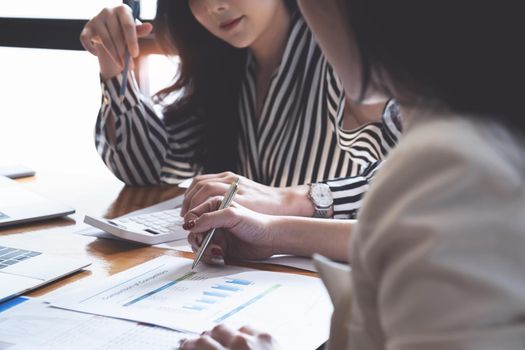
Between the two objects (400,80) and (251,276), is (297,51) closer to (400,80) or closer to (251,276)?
(251,276)

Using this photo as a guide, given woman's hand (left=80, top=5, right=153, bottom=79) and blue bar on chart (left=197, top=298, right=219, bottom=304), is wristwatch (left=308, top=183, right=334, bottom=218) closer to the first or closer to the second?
blue bar on chart (left=197, top=298, right=219, bottom=304)

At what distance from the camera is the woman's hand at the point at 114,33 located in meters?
1.64

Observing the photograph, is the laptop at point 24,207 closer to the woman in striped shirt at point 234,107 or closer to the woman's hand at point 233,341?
the woman in striped shirt at point 234,107

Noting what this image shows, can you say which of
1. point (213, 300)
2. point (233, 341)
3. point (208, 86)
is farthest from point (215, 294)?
point (208, 86)

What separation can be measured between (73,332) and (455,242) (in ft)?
1.83

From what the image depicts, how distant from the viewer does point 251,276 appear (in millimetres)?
1053

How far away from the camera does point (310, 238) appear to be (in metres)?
1.13

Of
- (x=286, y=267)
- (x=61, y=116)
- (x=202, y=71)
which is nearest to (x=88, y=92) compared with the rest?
(x=61, y=116)

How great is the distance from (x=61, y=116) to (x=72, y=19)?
101cm

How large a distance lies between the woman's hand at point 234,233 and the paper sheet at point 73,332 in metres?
0.25

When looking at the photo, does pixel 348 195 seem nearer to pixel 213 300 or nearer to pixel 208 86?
pixel 213 300

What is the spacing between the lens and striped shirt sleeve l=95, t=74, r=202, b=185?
1.71 meters

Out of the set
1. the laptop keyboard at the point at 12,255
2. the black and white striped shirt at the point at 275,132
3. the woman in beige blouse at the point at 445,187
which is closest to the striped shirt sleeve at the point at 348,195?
the black and white striped shirt at the point at 275,132

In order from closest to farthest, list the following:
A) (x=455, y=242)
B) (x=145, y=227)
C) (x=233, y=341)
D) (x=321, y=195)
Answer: (x=455, y=242)
(x=233, y=341)
(x=145, y=227)
(x=321, y=195)
